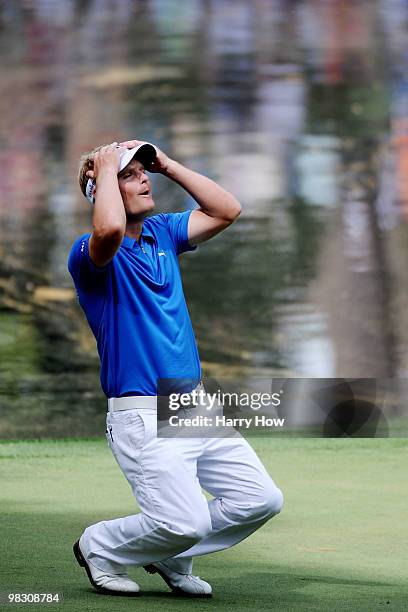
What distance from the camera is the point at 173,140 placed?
9.36 m

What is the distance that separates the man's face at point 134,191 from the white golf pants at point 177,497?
0.69 metres

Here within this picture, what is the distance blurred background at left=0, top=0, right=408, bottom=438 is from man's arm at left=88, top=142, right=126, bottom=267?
16.2 ft

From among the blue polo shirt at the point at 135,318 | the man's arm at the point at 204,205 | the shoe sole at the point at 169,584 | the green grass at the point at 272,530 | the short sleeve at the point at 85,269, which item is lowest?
the green grass at the point at 272,530

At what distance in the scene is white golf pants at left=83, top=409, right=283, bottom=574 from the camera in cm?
416

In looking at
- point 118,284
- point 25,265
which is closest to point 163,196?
point 25,265

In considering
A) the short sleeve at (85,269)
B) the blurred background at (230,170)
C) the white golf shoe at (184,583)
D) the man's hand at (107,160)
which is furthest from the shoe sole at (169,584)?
the blurred background at (230,170)

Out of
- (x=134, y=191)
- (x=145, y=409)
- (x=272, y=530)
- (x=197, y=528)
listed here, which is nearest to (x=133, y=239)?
(x=134, y=191)

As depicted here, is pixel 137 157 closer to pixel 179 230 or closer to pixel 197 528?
pixel 179 230

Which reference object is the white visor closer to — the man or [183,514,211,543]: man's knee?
the man

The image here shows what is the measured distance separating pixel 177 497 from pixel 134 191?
1.04 metres

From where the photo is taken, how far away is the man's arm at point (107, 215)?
4109 mm

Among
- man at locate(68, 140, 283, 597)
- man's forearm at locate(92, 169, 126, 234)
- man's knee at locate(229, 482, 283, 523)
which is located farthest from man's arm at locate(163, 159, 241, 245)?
man's knee at locate(229, 482, 283, 523)

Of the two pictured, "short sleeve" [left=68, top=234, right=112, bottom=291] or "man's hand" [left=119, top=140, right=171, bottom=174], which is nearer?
"short sleeve" [left=68, top=234, right=112, bottom=291]

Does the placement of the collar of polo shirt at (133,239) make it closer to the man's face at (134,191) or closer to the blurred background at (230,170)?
the man's face at (134,191)
